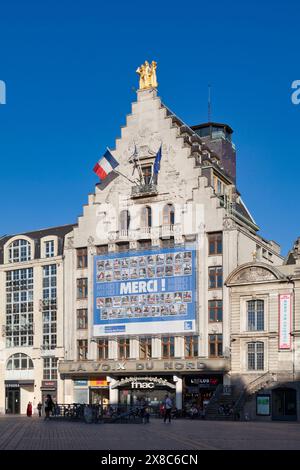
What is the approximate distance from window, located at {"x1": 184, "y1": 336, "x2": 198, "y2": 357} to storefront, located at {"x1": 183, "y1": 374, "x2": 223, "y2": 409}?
6.19 feet

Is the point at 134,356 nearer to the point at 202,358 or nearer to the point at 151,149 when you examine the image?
the point at 202,358

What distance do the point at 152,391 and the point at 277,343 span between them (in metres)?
13.4

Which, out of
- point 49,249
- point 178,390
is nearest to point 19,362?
point 49,249

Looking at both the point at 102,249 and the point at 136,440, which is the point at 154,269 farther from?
the point at 136,440

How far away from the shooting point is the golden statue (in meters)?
78.0

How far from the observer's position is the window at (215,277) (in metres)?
70.3

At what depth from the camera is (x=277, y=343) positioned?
65.9 m

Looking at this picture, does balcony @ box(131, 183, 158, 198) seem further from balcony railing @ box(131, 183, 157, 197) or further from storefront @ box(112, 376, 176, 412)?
storefront @ box(112, 376, 176, 412)

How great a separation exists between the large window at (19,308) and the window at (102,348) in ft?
30.0

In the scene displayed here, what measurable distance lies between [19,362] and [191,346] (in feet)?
68.0

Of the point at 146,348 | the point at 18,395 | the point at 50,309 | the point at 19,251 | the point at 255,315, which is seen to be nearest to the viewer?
the point at 255,315

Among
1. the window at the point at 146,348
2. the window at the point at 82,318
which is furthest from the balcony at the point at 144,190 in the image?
the window at the point at 146,348

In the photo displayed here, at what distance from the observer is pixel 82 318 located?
256ft
